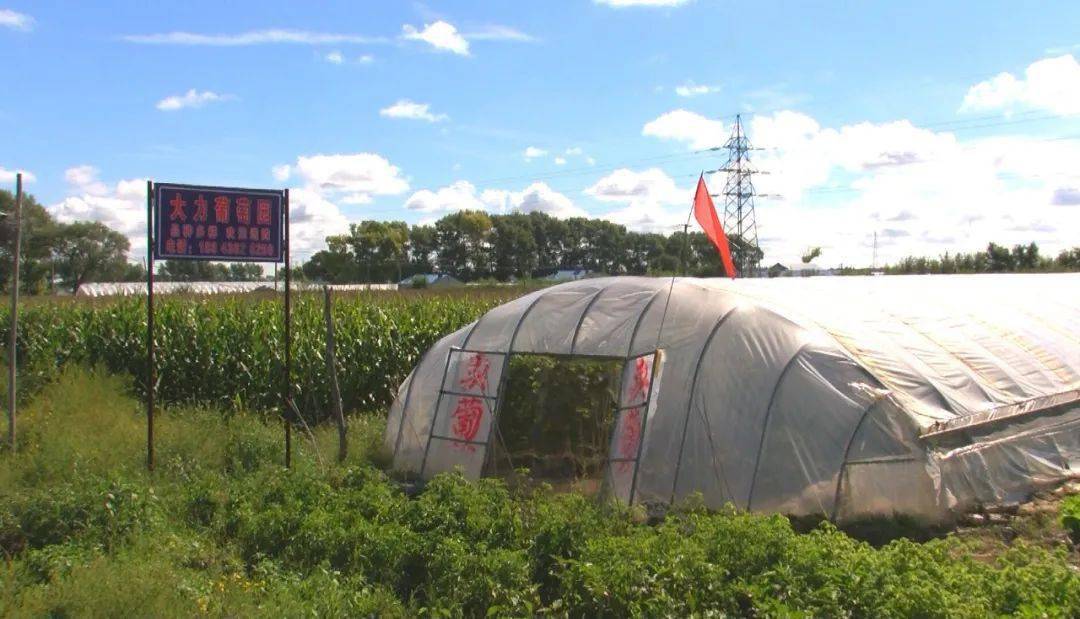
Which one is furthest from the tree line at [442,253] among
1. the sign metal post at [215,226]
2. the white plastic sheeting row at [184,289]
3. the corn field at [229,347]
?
the sign metal post at [215,226]

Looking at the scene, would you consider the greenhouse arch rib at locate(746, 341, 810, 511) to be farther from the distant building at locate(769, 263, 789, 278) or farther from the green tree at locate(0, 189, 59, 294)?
the distant building at locate(769, 263, 789, 278)

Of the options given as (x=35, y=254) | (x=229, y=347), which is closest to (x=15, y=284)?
(x=229, y=347)

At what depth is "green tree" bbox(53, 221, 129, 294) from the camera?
50.3 meters

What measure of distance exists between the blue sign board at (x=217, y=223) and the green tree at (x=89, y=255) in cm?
4137

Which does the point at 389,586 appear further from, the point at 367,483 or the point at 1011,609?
the point at 1011,609

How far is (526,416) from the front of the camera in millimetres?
13672

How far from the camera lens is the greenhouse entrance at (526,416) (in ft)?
41.8

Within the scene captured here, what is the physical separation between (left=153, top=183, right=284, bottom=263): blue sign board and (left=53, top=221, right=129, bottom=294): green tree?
4137 cm

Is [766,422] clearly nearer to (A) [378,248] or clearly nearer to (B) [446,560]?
(B) [446,560]

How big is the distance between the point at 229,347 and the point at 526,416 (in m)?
7.28

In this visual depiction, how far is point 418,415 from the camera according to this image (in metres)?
13.8

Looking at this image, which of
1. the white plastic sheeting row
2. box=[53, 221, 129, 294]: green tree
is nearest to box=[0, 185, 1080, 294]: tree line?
box=[53, 221, 129, 294]: green tree

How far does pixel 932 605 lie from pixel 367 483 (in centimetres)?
586

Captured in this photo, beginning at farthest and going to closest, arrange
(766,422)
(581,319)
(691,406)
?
(581,319) → (691,406) → (766,422)
